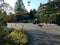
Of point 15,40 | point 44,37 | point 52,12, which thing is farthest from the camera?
point 52,12

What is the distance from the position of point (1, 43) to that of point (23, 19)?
10244cm

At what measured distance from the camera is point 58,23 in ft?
212

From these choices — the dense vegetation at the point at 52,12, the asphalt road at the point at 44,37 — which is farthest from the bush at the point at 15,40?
the dense vegetation at the point at 52,12

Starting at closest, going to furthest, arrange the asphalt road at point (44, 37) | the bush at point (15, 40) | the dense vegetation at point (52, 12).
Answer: the bush at point (15, 40), the asphalt road at point (44, 37), the dense vegetation at point (52, 12)

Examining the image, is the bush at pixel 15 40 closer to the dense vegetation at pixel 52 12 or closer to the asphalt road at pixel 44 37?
the asphalt road at pixel 44 37

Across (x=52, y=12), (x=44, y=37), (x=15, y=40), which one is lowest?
(x=52, y=12)

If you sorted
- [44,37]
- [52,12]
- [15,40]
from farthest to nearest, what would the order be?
[52,12], [44,37], [15,40]

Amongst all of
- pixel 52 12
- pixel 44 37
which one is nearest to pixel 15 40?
pixel 44 37

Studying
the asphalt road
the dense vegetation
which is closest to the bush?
the asphalt road

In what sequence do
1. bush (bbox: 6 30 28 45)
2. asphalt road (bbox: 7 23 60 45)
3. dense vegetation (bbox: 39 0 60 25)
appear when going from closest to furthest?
bush (bbox: 6 30 28 45), asphalt road (bbox: 7 23 60 45), dense vegetation (bbox: 39 0 60 25)

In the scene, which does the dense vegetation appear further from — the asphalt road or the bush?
the bush

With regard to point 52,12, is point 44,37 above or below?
above

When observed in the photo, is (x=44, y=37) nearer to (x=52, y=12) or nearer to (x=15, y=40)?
(x=15, y=40)

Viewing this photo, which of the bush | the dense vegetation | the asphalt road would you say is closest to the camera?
the bush
